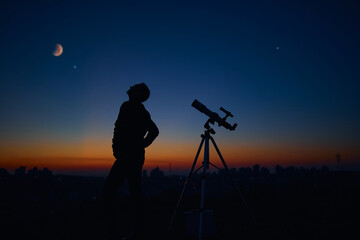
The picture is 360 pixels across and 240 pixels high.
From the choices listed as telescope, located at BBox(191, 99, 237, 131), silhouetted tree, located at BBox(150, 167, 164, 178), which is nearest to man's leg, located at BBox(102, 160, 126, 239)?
telescope, located at BBox(191, 99, 237, 131)

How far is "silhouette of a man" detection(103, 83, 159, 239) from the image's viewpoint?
290 cm

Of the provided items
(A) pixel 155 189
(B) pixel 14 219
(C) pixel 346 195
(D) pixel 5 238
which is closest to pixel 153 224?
(D) pixel 5 238

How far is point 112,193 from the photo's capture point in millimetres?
2891

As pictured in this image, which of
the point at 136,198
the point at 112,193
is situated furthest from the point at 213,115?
the point at 112,193

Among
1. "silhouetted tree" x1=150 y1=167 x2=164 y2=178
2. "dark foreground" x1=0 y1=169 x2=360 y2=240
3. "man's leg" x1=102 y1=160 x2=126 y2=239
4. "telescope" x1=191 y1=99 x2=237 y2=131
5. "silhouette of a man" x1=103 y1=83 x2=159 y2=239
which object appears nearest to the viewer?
"man's leg" x1=102 y1=160 x2=126 y2=239

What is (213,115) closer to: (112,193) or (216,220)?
(112,193)

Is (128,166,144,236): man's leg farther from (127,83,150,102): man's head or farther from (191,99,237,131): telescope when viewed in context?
(191,99,237,131): telescope

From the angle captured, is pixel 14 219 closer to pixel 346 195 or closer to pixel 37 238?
pixel 37 238

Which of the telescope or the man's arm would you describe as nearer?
the man's arm

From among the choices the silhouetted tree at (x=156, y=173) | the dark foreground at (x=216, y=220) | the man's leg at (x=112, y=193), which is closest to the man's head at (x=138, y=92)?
the man's leg at (x=112, y=193)

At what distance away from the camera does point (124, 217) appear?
5.61m

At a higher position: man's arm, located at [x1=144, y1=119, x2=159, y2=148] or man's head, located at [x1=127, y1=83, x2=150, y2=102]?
man's head, located at [x1=127, y1=83, x2=150, y2=102]

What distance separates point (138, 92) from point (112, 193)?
4.86 ft

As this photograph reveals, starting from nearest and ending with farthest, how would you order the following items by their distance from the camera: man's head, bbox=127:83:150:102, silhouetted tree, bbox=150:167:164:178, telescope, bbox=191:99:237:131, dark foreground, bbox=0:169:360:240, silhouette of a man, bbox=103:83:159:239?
silhouette of a man, bbox=103:83:159:239 → man's head, bbox=127:83:150:102 → dark foreground, bbox=0:169:360:240 → telescope, bbox=191:99:237:131 → silhouetted tree, bbox=150:167:164:178
